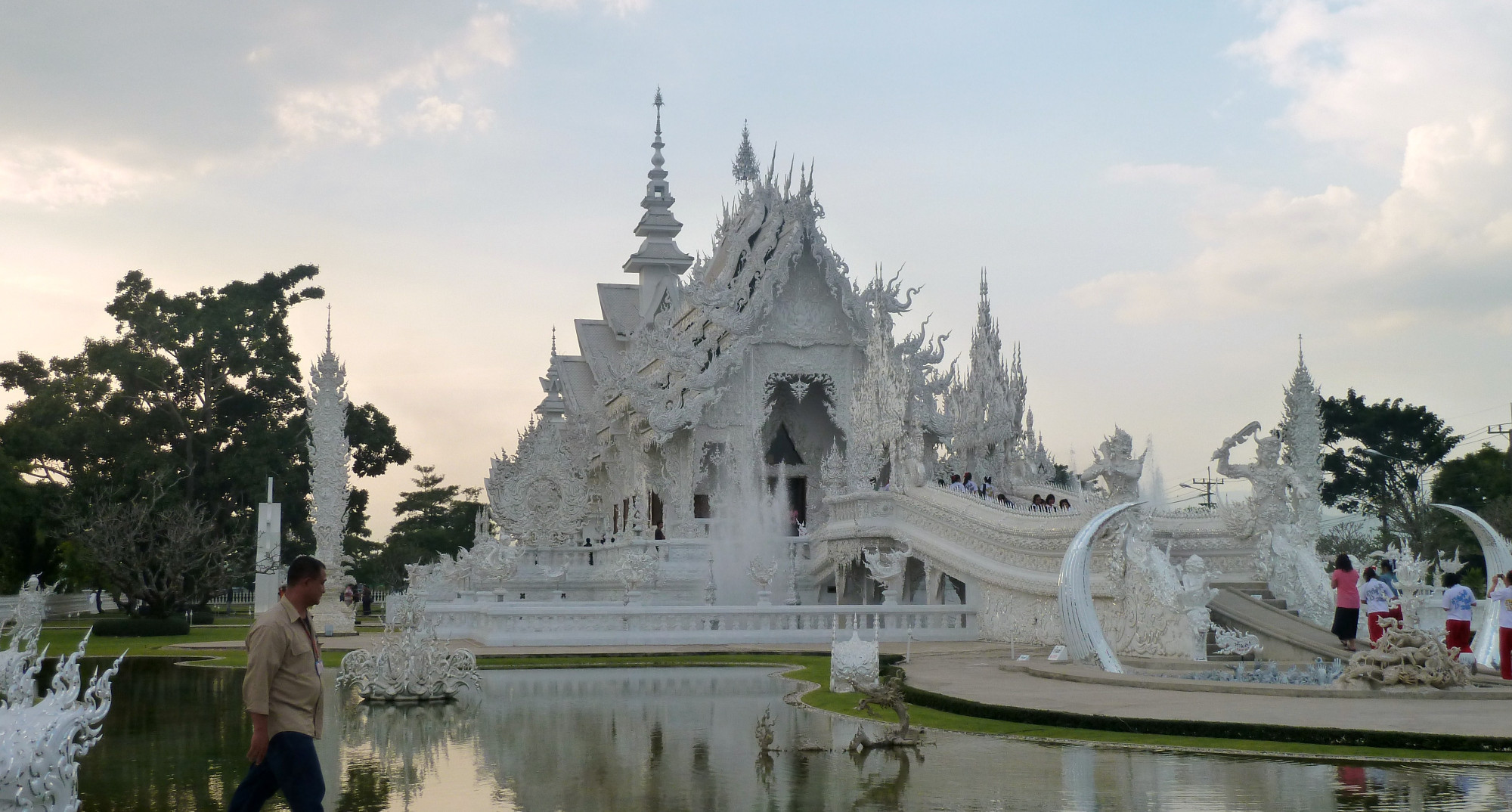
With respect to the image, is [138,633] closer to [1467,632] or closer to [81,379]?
[81,379]

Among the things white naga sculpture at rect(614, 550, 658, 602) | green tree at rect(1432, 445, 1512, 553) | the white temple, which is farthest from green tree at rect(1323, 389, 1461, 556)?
white naga sculpture at rect(614, 550, 658, 602)

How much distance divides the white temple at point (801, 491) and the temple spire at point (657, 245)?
416cm

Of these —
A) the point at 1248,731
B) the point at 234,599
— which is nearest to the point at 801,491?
the point at 1248,731

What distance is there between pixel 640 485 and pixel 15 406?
19.4 meters

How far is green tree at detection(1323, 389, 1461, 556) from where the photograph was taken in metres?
48.0

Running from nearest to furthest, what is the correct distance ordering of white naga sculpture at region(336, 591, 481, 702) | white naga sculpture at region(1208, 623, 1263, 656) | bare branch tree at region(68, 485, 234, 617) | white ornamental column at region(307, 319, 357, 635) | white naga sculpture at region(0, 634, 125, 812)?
white naga sculpture at region(0, 634, 125, 812) < white naga sculpture at region(336, 591, 481, 702) < white naga sculpture at region(1208, 623, 1263, 656) < white ornamental column at region(307, 319, 357, 635) < bare branch tree at region(68, 485, 234, 617)

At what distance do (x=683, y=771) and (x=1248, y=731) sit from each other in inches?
150

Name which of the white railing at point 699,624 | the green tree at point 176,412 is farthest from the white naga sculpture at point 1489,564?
the green tree at point 176,412

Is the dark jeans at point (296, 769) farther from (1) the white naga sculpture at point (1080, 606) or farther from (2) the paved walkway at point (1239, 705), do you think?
(1) the white naga sculpture at point (1080, 606)

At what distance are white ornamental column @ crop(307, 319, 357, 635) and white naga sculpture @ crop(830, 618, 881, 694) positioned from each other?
14.7 meters

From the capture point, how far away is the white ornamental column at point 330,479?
26938 millimetres

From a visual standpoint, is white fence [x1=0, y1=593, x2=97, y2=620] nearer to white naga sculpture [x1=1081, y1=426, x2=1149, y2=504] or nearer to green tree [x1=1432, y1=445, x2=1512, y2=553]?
white naga sculpture [x1=1081, y1=426, x2=1149, y2=504]

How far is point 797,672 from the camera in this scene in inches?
669

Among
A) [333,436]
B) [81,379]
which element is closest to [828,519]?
[333,436]
